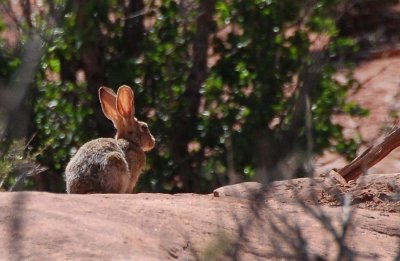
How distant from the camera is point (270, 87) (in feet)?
32.3

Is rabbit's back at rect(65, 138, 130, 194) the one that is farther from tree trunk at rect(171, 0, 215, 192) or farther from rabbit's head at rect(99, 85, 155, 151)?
tree trunk at rect(171, 0, 215, 192)

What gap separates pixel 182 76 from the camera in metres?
10.0

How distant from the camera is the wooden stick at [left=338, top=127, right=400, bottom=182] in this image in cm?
738

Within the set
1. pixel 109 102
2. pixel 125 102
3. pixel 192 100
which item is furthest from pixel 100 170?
pixel 192 100

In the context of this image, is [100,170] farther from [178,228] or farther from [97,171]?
[178,228]

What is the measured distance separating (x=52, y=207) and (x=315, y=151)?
482 centimetres

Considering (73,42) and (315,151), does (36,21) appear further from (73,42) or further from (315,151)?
(315,151)

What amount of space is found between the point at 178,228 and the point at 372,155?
9.02 ft

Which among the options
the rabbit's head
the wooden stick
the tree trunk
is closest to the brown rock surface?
the wooden stick

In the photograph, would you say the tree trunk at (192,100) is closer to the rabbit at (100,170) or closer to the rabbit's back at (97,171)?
the rabbit at (100,170)

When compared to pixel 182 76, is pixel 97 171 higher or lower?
lower

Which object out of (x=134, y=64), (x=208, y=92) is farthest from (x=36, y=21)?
(x=208, y=92)

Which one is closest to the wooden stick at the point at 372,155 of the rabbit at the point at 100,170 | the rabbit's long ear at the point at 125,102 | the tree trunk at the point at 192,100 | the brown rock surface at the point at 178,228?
the brown rock surface at the point at 178,228

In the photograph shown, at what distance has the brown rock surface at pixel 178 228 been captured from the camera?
15.2 ft
